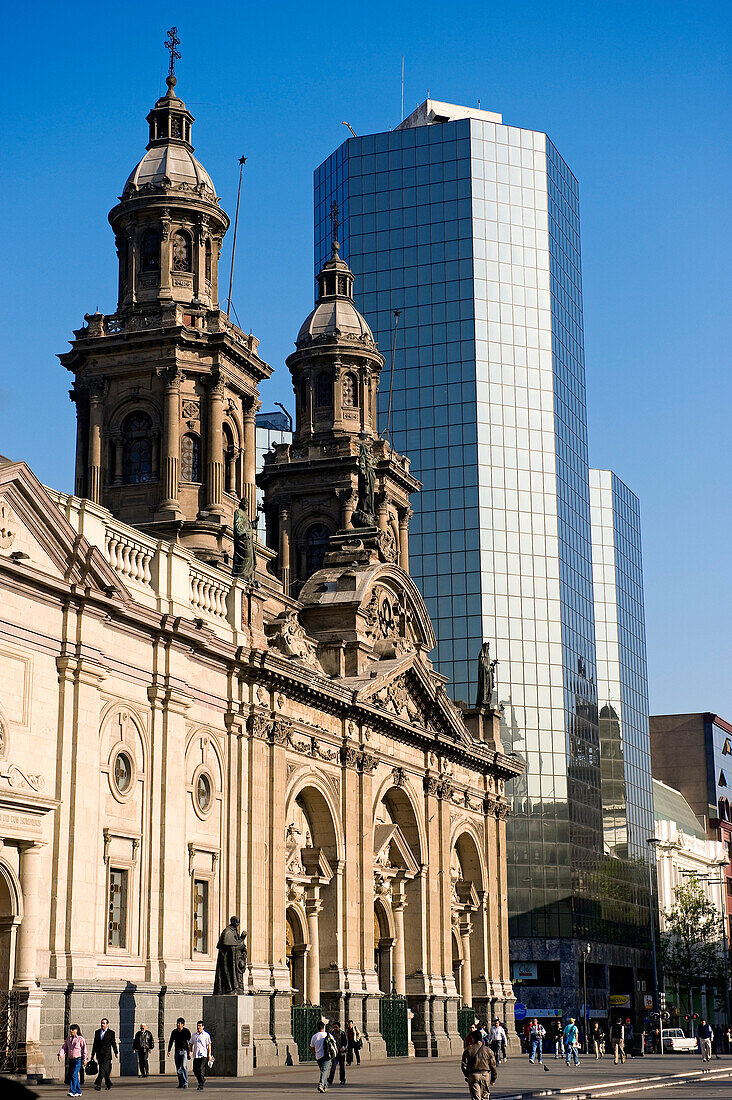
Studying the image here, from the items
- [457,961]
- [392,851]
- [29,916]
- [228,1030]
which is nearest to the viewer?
[29,916]

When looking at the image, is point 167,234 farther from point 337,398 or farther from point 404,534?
point 404,534

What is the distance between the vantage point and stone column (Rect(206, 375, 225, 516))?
61062mm

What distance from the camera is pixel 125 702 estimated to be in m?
40.8

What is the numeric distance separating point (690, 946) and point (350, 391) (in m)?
61.2

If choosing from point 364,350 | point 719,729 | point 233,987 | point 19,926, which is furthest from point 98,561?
point 719,729

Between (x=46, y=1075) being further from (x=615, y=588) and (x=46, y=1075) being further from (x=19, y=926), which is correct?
(x=615, y=588)

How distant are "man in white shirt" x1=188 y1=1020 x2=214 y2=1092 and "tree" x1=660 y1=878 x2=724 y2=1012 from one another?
7906 centimetres

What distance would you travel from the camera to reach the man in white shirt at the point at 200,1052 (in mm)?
34625

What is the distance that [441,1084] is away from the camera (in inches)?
1540

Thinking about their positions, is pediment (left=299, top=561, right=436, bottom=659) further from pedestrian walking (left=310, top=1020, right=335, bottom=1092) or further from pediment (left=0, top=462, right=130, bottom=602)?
pedestrian walking (left=310, top=1020, right=335, bottom=1092)

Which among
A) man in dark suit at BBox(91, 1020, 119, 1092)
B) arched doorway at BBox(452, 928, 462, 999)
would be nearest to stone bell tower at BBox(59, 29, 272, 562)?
arched doorway at BBox(452, 928, 462, 999)

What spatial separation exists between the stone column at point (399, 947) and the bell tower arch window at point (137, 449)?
72.0 feet

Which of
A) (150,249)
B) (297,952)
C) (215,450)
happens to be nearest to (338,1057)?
(297,952)

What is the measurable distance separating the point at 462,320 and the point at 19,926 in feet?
262
